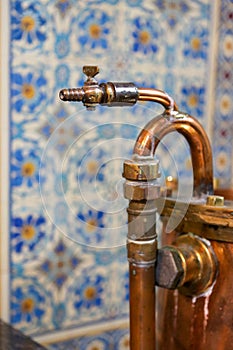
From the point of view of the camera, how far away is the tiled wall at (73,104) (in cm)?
112

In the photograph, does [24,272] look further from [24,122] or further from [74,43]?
[74,43]

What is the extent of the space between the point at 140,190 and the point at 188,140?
110mm

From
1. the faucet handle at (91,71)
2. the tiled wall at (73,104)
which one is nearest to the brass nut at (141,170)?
the faucet handle at (91,71)

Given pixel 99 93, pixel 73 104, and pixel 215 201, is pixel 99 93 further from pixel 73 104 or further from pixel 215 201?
pixel 73 104

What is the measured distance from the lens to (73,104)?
1.18 meters

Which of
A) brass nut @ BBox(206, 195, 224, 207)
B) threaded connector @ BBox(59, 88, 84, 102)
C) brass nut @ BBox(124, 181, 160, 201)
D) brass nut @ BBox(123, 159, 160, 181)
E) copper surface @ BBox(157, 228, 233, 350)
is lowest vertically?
copper surface @ BBox(157, 228, 233, 350)

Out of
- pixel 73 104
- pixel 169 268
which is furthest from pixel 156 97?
pixel 73 104

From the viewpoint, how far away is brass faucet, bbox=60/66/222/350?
634 millimetres

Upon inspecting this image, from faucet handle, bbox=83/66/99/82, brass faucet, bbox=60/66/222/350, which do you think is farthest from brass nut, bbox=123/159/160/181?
faucet handle, bbox=83/66/99/82

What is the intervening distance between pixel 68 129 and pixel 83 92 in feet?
0.26

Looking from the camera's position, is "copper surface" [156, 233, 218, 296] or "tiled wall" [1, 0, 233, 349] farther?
"tiled wall" [1, 0, 233, 349]

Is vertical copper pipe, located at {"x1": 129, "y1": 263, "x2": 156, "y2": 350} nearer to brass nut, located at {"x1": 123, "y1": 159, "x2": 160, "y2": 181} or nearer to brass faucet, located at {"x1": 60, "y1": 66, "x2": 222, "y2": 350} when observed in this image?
brass faucet, located at {"x1": 60, "y1": 66, "x2": 222, "y2": 350}

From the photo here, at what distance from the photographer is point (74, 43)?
1.17 m

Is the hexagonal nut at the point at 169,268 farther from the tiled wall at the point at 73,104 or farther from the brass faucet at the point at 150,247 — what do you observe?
the tiled wall at the point at 73,104
